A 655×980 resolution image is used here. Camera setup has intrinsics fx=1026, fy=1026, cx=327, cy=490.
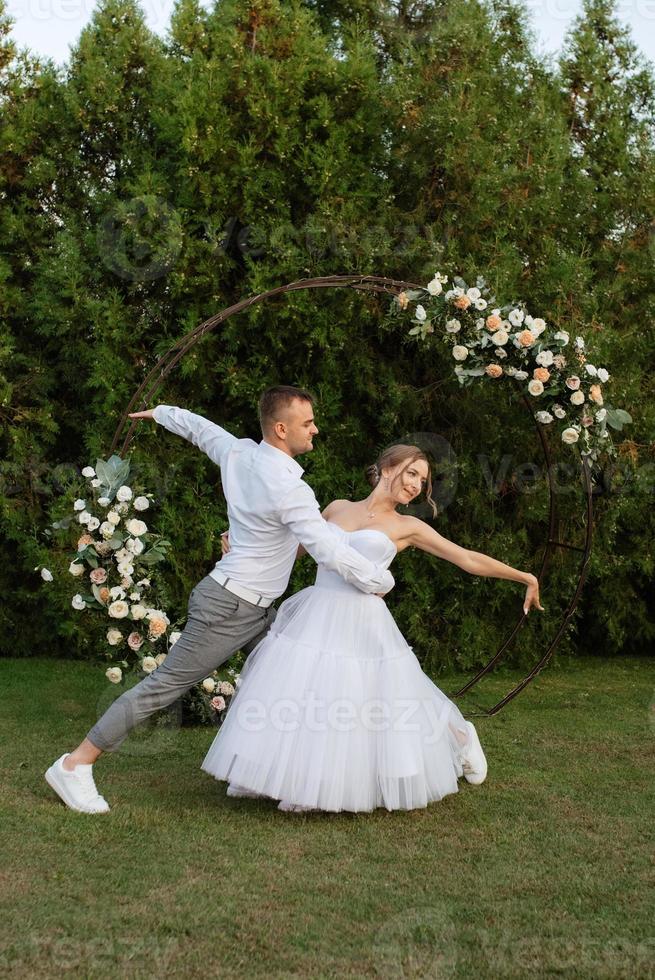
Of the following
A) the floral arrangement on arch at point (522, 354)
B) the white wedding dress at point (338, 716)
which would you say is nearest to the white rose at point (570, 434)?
the floral arrangement on arch at point (522, 354)

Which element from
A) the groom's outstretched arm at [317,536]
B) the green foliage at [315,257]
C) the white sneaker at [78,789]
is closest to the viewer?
the groom's outstretched arm at [317,536]

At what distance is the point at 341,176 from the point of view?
7.13 meters

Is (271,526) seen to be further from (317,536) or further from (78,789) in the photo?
(78,789)

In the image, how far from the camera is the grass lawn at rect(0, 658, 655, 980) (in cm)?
291

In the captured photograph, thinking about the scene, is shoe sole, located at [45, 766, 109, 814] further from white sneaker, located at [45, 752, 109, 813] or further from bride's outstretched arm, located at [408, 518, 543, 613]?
bride's outstretched arm, located at [408, 518, 543, 613]

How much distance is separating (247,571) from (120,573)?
1407mm

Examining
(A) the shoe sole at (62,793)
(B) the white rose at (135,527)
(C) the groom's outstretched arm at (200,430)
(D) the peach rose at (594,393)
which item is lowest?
(A) the shoe sole at (62,793)

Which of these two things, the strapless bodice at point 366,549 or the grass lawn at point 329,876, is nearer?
the grass lawn at point 329,876

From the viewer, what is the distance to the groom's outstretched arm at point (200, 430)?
4555mm

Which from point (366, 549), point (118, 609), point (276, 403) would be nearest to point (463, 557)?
point (366, 549)

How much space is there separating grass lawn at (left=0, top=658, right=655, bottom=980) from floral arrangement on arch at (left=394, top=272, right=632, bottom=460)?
179cm

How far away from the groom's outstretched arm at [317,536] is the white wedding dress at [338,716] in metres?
0.29

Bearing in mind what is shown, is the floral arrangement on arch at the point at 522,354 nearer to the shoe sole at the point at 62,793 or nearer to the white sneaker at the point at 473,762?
the white sneaker at the point at 473,762

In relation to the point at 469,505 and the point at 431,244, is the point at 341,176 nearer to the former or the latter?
the point at 431,244
